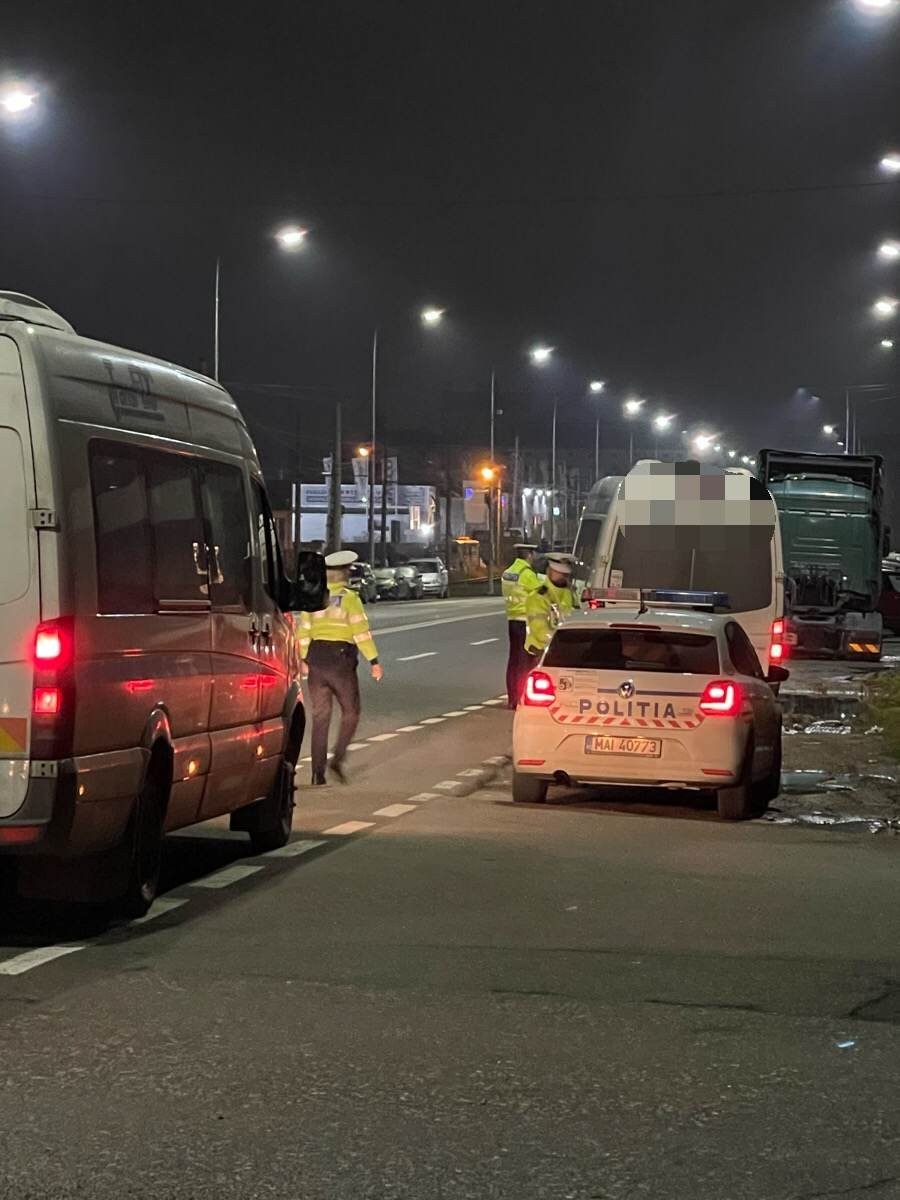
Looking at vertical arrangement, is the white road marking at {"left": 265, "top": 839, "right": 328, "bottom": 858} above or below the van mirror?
below

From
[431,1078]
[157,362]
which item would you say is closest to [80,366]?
[157,362]

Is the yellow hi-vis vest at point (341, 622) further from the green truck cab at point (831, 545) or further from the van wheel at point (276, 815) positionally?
the green truck cab at point (831, 545)

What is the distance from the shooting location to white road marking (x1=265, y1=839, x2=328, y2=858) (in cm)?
1170

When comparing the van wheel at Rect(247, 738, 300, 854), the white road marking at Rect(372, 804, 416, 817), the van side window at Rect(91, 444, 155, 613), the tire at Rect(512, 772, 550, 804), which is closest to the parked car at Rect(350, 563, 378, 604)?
the tire at Rect(512, 772, 550, 804)

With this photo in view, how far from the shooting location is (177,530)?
9.75 meters

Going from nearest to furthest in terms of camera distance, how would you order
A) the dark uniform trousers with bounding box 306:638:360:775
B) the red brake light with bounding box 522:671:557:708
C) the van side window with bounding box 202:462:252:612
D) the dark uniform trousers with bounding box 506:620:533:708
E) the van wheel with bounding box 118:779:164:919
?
1. the van wheel with bounding box 118:779:164:919
2. the van side window with bounding box 202:462:252:612
3. the red brake light with bounding box 522:671:557:708
4. the dark uniform trousers with bounding box 306:638:360:775
5. the dark uniform trousers with bounding box 506:620:533:708

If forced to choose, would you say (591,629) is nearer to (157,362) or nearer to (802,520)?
(157,362)

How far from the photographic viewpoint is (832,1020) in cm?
730

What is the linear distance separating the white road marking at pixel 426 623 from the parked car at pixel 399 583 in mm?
Answer: 19365

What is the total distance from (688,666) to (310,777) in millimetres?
3755

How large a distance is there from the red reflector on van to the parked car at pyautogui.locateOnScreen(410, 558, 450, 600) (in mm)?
70834

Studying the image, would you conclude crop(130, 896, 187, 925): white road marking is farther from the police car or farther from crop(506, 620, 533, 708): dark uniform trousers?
crop(506, 620, 533, 708): dark uniform trousers

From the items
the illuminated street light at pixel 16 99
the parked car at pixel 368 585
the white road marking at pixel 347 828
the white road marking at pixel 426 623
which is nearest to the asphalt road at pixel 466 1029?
the white road marking at pixel 347 828

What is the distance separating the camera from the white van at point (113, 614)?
324 inches
